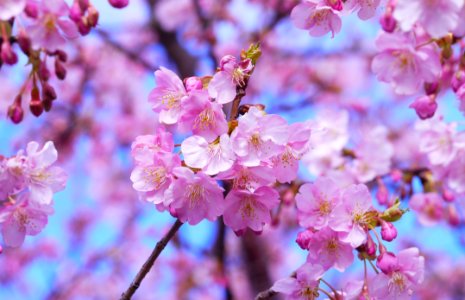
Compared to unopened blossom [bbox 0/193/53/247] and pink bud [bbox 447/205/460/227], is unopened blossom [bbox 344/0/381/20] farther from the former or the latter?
pink bud [bbox 447/205/460/227]

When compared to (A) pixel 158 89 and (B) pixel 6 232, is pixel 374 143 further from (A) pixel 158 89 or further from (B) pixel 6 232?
(B) pixel 6 232

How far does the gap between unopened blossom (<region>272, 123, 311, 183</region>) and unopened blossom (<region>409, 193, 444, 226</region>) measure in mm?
1333

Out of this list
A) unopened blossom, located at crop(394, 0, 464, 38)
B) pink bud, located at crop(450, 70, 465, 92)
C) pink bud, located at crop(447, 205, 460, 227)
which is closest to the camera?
unopened blossom, located at crop(394, 0, 464, 38)

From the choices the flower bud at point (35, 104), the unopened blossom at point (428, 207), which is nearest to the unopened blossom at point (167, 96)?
the flower bud at point (35, 104)

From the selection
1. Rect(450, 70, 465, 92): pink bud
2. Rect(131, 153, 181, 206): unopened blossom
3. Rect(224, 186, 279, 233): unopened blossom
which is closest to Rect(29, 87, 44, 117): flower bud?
Rect(131, 153, 181, 206): unopened blossom

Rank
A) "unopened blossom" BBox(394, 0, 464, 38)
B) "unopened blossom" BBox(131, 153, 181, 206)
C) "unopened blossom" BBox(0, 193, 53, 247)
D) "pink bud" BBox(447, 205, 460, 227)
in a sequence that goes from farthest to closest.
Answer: "pink bud" BBox(447, 205, 460, 227)
"unopened blossom" BBox(0, 193, 53, 247)
"unopened blossom" BBox(131, 153, 181, 206)
"unopened blossom" BBox(394, 0, 464, 38)

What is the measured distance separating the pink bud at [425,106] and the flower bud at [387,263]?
0.47 meters

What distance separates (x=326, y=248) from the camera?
1630 millimetres

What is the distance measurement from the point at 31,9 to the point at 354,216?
1.01m

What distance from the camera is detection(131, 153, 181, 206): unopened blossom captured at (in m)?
1.53

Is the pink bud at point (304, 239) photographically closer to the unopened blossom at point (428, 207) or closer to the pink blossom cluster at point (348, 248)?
the pink blossom cluster at point (348, 248)

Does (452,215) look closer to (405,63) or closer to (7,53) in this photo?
(405,63)

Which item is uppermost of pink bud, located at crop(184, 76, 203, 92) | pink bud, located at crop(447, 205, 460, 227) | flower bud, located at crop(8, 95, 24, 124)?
pink bud, located at crop(184, 76, 203, 92)

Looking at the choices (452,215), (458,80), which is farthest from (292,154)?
(452,215)
